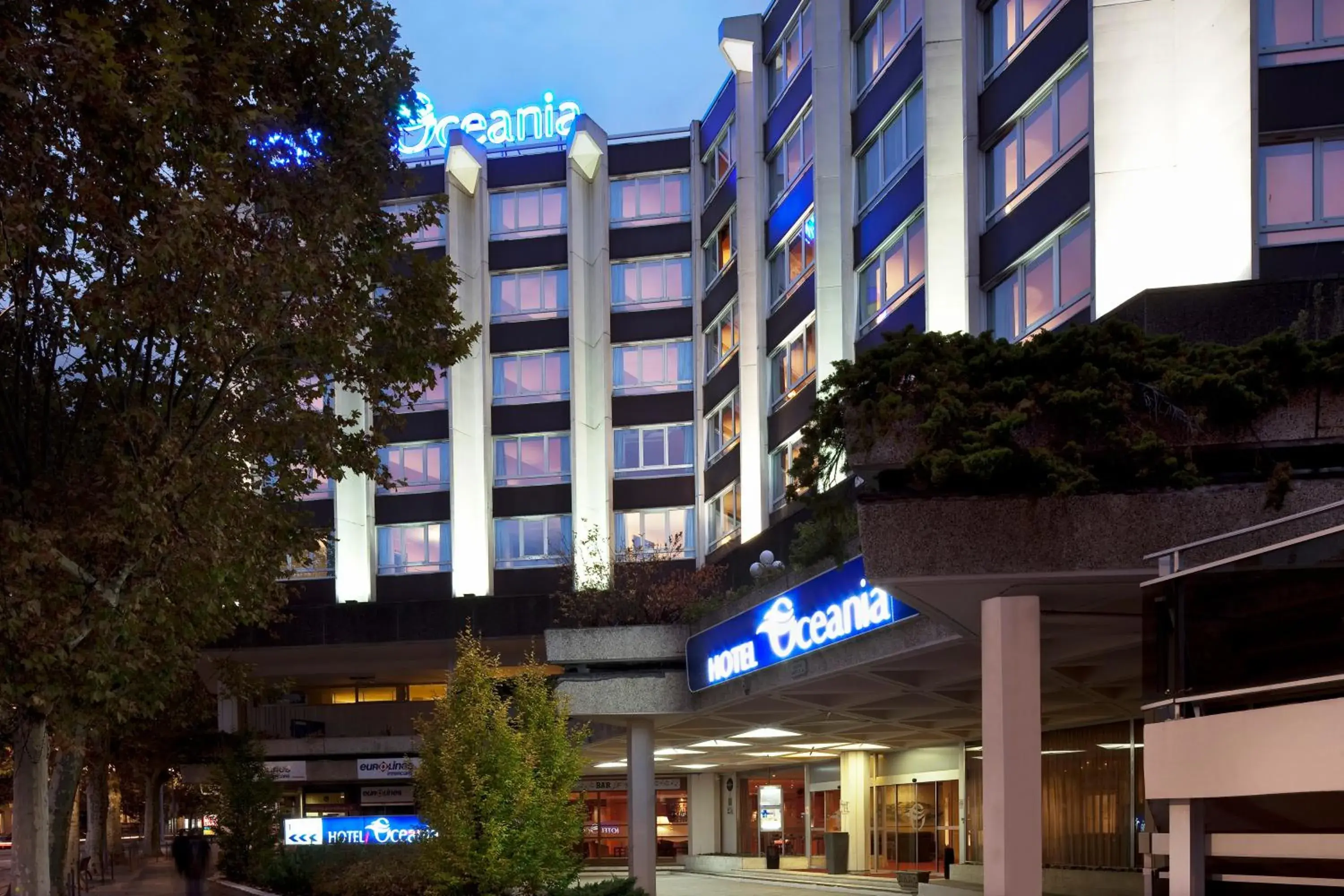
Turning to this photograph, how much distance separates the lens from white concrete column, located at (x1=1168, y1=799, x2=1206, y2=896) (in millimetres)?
9289

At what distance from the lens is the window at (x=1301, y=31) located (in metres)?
18.5

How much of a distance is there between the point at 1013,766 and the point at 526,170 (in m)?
45.8

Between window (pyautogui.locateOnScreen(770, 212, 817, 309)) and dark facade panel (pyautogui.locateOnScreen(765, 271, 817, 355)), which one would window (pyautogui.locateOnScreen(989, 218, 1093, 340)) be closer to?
dark facade panel (pyautogui.locateOnScreen(765, 271, 817, 355))

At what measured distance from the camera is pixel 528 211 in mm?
56156

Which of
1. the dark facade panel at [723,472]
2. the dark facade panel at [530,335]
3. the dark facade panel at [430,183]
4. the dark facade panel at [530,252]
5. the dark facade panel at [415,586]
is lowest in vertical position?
the dark facade panel at [415,586]

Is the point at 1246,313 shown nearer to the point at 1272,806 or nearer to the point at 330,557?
the point at 1272,806

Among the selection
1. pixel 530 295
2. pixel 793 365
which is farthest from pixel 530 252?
pixel 793 365

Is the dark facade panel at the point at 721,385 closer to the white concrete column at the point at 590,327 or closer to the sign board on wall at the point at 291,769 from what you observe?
the white concrete column at the point at 590,327

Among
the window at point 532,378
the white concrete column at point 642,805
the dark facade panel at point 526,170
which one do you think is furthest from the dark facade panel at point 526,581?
the white concrete column at point 642,805

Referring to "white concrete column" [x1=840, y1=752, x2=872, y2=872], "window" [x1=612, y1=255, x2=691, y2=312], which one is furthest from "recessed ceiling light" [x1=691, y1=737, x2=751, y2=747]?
"window" [x1=612, y1=255, x2=691, y2=312]

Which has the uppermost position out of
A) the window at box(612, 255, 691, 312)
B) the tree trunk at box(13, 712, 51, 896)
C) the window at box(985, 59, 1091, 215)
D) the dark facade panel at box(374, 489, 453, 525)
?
the window at box(612, 255, 691, 312)

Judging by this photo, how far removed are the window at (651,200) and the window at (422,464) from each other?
35.8ft

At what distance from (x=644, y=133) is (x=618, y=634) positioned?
32.5m

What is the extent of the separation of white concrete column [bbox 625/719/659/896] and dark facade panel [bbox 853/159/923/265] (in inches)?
428
